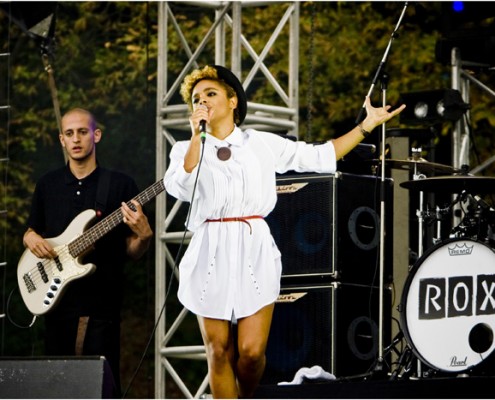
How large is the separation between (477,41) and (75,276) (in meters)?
3.56

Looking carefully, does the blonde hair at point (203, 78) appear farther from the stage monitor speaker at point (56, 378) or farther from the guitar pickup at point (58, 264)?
the stage monitor speaker at point (56, 378)

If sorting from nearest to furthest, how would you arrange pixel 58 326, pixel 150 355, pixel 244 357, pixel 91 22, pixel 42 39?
pixel 244 357
pixel 58 326
pixel 42 39
pixel 150 355
pixel 91 22

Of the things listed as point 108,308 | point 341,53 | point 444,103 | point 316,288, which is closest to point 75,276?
point 108,308

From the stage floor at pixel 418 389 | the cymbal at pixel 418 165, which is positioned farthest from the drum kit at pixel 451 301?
the stage floor at pixel 418 389

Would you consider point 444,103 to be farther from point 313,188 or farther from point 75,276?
point 75,276

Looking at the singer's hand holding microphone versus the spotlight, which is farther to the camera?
the spotlight

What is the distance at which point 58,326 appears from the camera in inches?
314

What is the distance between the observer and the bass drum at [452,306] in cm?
726

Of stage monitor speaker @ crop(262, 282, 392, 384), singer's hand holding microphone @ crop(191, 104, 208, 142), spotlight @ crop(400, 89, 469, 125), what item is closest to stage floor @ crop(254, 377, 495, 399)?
stage monitor speaker @ crop(262, 282, 392, 384)

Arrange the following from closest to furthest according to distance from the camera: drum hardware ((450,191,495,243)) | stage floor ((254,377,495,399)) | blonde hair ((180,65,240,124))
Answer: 1. stage floor ((254,377,495,399))
2. blonde hair ((180,65,240,124))
3. drum hardware ((450,191,495,243))

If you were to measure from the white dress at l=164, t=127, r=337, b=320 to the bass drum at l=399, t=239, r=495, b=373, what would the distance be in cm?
95

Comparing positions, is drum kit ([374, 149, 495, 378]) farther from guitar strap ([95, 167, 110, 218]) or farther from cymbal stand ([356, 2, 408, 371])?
guitar strap ([95, 167, 110, 218])

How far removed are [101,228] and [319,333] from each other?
4.85 feet

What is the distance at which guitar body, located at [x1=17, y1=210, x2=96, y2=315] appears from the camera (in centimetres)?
802
